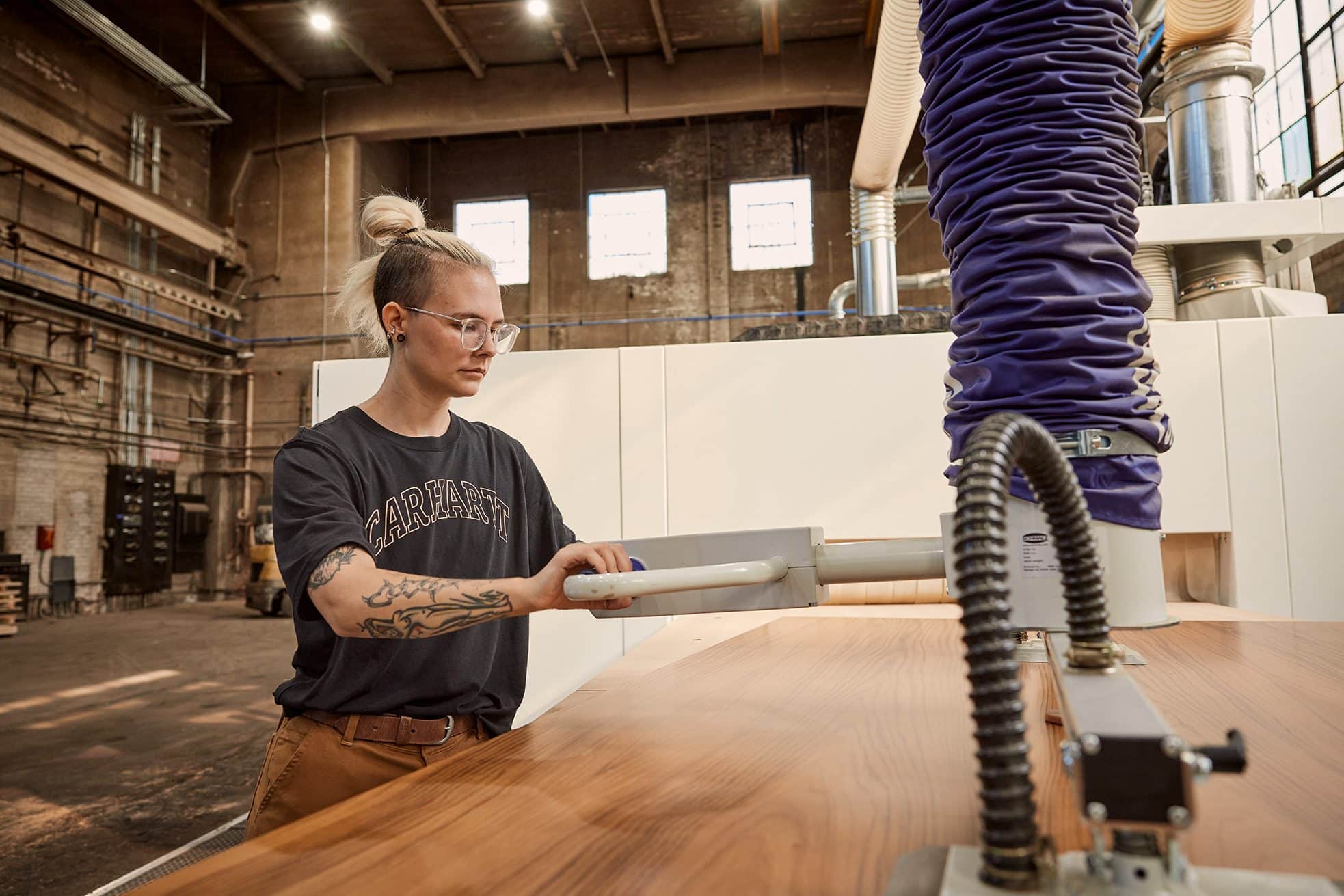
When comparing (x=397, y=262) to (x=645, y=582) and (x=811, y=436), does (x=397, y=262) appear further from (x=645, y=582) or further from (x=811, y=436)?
(x=811, y=436)

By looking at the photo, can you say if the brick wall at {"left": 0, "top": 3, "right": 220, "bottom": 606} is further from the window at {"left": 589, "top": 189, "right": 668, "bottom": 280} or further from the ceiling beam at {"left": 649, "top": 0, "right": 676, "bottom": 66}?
the ceiling beam at {"left": 649, "top": 0, "right": 676, "bottom": 66}

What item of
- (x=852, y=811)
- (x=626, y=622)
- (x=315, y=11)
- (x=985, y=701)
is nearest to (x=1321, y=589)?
(x=626, y=622)

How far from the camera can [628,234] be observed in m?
9.77

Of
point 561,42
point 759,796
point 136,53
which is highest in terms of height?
point 561,42

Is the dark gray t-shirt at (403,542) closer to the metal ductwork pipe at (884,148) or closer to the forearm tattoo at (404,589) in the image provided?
the forearm tattoo at (404,589)

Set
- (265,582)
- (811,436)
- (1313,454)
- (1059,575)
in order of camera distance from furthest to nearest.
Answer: (265,582) → (811,436) → (1313,454) → (1059,575)

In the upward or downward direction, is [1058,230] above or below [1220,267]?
below

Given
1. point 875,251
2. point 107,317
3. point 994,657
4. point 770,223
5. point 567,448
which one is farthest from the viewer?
point 770,223

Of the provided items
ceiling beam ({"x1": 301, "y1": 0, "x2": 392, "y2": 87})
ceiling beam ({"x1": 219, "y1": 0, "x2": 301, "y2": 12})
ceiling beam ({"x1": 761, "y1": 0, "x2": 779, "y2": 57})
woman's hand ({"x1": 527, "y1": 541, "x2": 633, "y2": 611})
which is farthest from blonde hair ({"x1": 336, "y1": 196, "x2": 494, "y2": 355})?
ceiling beam ({"x1": 219, "y1": 0, "x2": 301, "y2": 12})

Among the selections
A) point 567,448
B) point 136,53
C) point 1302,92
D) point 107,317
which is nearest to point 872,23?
point 1302,92

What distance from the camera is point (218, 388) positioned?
30.4 ft

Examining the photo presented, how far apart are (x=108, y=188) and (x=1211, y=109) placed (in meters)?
8.33

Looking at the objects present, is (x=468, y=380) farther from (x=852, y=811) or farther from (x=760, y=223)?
(x=760, y=223)

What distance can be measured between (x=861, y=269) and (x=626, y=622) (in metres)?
1.59
